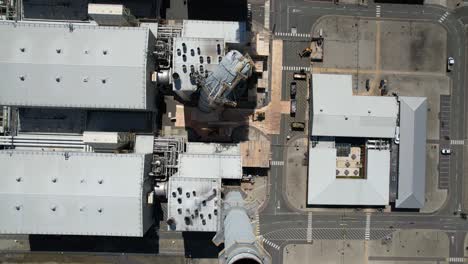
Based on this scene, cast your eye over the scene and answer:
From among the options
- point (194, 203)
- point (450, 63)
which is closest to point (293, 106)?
point (194, 203)

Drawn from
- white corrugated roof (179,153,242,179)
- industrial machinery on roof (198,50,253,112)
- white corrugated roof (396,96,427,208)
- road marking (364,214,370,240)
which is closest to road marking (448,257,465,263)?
white corrugated roof (396,96,427,208)

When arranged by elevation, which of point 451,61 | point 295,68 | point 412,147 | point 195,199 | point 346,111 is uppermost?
point 451,61

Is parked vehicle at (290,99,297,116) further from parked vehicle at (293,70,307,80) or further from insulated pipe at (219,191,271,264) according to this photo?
insulated pipe at (219,191,271,264)

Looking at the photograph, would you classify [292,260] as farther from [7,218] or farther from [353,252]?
[7,218]

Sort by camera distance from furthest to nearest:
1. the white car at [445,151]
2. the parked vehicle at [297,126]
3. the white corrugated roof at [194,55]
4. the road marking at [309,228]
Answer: the white car at [445,151], the road marking at [309,228], the parked vehicle at [297,126], the white corrugated roof at [194,55]

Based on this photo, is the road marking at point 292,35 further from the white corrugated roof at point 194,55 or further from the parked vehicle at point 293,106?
the white corrugated roof at point 194,55

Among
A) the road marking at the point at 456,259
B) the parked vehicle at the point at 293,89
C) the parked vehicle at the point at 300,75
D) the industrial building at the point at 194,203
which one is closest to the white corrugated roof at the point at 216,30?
the parked vehicle at the point at 300,75

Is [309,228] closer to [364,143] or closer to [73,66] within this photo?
[364,143]
